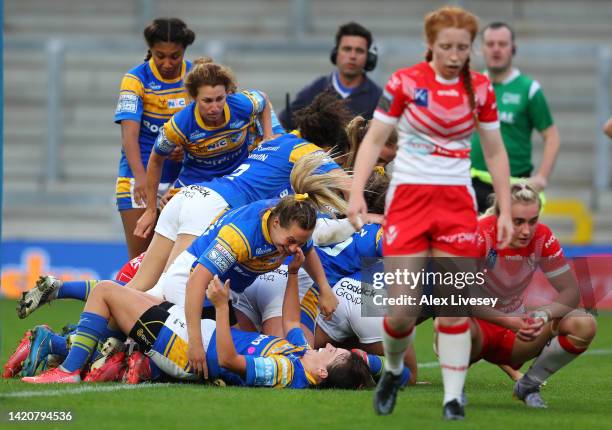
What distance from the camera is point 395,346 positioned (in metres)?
5.23

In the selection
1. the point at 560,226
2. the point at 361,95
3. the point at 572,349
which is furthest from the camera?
the point at 560,226

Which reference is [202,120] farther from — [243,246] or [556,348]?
[556,348]

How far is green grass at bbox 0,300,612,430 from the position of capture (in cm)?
488

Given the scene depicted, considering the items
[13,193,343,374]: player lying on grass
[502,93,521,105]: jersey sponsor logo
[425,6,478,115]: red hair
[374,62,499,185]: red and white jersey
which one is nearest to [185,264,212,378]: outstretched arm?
[13,193,343,374]: player lying on grass

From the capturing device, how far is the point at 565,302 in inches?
225

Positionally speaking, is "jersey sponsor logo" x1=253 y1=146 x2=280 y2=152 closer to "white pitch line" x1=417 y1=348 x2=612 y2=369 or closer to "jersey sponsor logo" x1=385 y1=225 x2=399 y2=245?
"white pitch line" x1=417 y1=348 x2=612 y2=369

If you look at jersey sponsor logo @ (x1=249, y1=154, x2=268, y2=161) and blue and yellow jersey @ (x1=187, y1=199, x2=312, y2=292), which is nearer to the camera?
blue and yellow jersey @ (x1=187, y1=199, x2=312, y2=292)

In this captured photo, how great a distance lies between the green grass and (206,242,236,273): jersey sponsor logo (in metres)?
0.64

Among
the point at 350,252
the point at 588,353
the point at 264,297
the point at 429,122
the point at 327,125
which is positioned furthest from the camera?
the point at 588,353

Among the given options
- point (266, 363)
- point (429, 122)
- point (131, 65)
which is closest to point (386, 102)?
point (429, 122)

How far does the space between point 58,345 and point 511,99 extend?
13.8ft

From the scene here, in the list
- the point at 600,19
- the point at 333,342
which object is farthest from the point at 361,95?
the point at 600,19

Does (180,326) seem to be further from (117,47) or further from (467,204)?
(117,47)

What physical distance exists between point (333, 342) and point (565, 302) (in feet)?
5.91
